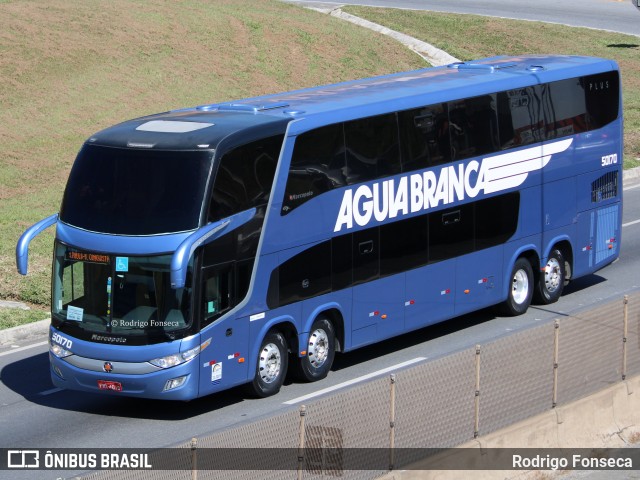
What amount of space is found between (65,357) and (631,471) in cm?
715

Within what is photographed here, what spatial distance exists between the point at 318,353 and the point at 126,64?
69.6 ft

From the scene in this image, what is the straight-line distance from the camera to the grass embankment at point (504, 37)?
45.9 metres

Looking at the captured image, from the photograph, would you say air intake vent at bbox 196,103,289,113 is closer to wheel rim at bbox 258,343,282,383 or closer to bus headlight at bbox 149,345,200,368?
wheel rim at bbox 258,343,282,383

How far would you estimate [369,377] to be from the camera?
17.4m

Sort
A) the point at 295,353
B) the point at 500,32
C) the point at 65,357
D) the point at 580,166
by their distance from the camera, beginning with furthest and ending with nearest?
the point at 500,32 → the point at 580,166 → the point at 295,353 → the point at 65,357

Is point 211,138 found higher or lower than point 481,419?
higher

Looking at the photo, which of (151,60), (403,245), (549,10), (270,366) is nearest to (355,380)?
(270,366)

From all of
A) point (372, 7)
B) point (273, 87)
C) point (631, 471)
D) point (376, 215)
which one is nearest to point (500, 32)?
point (372, 7)

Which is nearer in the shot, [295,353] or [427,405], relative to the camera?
[427,405]

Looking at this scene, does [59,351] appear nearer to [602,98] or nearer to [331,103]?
[331,103]

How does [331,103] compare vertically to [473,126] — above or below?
above

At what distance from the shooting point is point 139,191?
15.2m

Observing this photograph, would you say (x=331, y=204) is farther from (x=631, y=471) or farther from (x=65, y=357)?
(x=631, y=471)

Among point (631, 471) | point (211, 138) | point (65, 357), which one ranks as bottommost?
point (631, 471)
